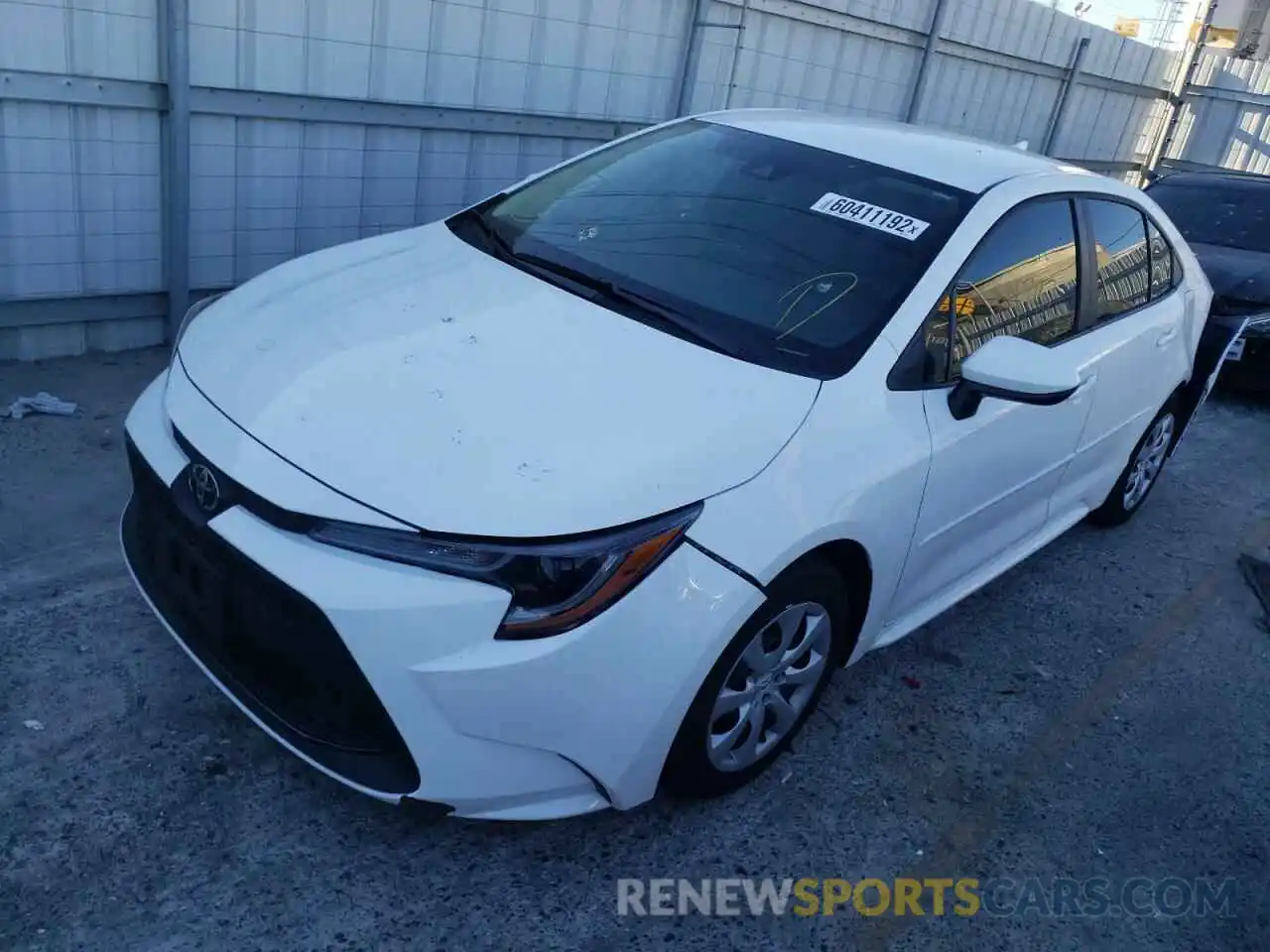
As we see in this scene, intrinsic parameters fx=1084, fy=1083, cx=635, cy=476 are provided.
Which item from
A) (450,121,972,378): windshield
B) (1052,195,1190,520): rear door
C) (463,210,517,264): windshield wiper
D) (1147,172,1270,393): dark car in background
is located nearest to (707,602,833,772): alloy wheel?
(450,121,972,378): windshield

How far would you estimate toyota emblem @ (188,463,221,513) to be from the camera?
2.36 meters

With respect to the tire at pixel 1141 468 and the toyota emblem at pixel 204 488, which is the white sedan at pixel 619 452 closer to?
the toyota emblem at pixel 204 488

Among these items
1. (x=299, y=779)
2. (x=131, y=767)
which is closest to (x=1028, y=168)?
(x=299, y=779)

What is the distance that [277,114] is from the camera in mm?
5109

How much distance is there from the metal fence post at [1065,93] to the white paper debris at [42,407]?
10396 millimetres

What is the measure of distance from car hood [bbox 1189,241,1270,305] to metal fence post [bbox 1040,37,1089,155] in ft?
14.1

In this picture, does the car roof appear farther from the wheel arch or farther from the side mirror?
the wheel arch

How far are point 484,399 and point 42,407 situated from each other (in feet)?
9.21

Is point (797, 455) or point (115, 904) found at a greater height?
point (797, 455)

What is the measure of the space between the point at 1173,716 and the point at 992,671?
0.60m

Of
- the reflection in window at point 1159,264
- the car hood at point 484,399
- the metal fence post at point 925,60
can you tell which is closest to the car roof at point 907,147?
the reflection in window at point 1159,264

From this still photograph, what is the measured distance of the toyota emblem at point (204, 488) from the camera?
2355mm

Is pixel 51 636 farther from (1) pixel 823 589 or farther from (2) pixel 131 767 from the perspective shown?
(1) pixel 823 589

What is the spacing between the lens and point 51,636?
3076mm
